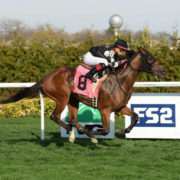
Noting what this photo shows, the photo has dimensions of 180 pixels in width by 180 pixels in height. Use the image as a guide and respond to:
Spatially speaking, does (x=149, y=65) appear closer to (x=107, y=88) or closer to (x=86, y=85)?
(x=107, y=88)

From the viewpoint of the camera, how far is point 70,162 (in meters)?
7.64

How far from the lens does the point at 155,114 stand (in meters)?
9.85

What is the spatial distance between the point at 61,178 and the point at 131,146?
8.89 ft

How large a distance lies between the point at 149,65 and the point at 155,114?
3.92 ft

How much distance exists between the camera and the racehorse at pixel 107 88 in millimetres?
8812

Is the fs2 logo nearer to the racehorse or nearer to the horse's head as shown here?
the racehorse

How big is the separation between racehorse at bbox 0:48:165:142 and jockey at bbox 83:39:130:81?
16cm

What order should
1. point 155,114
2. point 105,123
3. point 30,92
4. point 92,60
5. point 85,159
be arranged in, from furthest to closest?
1. point 155,114
2. point 30,92
3. point 92,60
4. point 105,123
5. point 85,159

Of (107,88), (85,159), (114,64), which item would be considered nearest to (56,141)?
(107,88)

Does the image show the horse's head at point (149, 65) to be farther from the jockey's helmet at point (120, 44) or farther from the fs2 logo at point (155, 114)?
the fs2 logo at point (155, 114)

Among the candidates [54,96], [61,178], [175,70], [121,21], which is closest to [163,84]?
[54,96]

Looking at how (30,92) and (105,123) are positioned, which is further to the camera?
(30,92)

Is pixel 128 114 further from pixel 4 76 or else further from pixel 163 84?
pixel 4 76

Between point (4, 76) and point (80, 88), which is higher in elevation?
point (80, 88)
